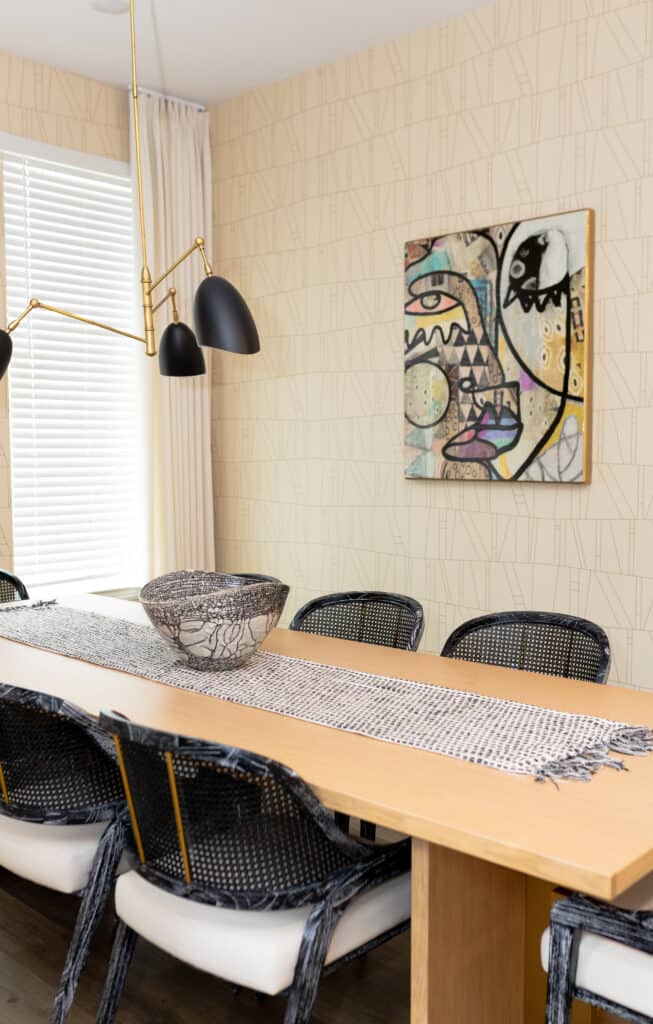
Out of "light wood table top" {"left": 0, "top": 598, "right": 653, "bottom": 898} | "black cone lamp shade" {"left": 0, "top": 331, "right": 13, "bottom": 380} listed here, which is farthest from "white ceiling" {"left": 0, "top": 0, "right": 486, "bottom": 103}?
"light wood table top" {"left": 0, "top": 598, "right": 653, "bottom": 898}

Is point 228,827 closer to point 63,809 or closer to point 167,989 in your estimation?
point 63,809

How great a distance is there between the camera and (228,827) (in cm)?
156

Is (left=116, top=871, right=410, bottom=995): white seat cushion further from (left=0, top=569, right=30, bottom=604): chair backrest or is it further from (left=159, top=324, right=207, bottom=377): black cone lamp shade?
(left=0, top=569, right=30, bottom=604): chair backrest

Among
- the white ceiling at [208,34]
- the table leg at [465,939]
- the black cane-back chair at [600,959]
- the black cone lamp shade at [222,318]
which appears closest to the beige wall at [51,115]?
the white ceiling at [208,34]

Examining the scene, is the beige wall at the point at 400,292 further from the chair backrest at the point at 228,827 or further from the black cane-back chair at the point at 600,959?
the chair backrest at the point at 228,827

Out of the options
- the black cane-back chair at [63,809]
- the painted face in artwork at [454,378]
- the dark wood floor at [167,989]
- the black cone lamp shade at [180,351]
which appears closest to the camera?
the black cane-back chair at [63,809]

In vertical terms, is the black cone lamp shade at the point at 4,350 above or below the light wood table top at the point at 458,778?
above

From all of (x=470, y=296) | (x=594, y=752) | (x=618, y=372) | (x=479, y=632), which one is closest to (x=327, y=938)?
(x=594, y=752)

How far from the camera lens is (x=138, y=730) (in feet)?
5.07

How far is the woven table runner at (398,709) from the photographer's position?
1679 mm

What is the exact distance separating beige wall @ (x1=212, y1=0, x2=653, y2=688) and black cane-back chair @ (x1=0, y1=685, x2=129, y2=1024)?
6.43 feet

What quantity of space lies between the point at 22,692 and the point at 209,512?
9.34 feet

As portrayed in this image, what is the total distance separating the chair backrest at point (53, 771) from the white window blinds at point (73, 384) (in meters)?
2.32

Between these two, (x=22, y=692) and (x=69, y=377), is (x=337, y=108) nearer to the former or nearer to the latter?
(x=69, y=377)
